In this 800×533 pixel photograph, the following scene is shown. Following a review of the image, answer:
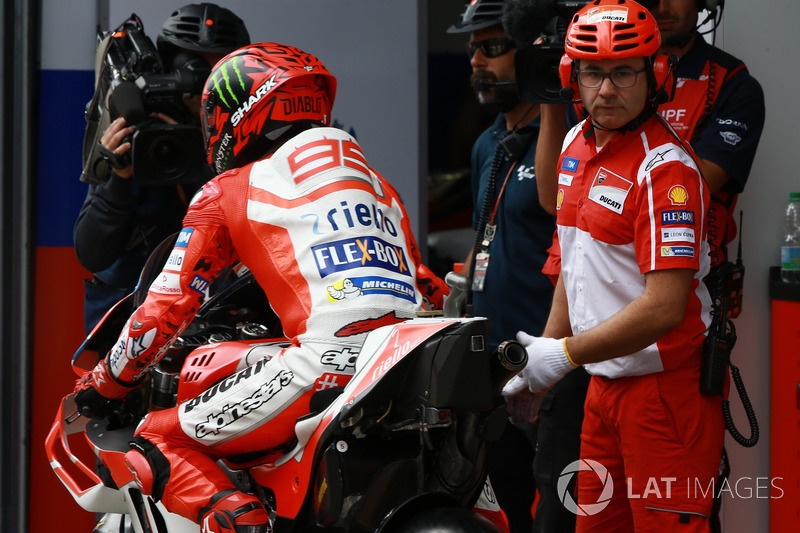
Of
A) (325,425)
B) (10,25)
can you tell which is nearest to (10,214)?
(10,25)

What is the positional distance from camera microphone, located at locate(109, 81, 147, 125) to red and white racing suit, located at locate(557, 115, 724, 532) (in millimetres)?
1941

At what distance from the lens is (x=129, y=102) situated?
434 centimetres

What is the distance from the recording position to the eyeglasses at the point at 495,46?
4.45 meters

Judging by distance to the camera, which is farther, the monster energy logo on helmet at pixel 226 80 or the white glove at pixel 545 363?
the monster energy logo on helmet at pixel 226 80

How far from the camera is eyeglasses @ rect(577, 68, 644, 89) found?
3.15 meters

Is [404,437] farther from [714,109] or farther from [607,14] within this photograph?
[714,109]

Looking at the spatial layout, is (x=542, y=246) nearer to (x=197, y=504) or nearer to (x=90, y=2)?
(x=197, y=504)

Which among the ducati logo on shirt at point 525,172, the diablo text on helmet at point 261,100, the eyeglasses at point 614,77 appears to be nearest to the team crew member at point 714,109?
the eyeglasses at point 614,77

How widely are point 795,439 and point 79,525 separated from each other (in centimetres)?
338

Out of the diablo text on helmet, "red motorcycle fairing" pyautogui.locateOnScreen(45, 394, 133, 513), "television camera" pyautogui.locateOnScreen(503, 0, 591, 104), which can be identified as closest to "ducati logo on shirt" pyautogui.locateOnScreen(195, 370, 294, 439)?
"red motorcycle fairing" pyautogui.locateOnScreen(45, 394, 133, 513)

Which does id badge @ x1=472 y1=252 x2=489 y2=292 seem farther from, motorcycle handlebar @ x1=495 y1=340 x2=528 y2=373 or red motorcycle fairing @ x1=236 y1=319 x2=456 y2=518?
motorcycle handlebar @ x1=495 y1=340 x2=528 y2=373

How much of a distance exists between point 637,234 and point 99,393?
65.7 inches

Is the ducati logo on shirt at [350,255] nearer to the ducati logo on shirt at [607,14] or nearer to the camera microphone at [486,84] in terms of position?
the ducati logo on shirt at [607,14]

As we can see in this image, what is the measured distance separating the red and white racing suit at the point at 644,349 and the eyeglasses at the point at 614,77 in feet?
0.45
